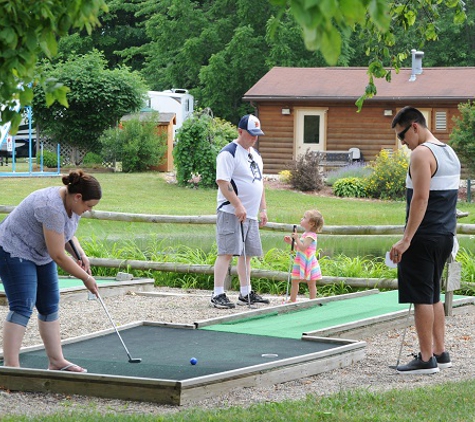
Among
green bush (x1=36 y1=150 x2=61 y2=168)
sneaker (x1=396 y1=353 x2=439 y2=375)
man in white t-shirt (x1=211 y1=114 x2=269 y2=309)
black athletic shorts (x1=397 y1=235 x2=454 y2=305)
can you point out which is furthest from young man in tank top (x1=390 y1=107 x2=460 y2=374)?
A: green bush (x1=36 y1=150 x2=61 y2=168)

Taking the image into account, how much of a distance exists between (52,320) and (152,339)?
1.31m

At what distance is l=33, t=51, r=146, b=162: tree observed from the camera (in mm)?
29234

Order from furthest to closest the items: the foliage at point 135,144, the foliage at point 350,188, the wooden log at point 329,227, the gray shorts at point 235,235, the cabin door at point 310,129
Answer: the cabin door at point 310,129
the foliage at point 135,144
the foliage at point 350,188
the wooden log at point 329,227
the gray shorts at point 235,235

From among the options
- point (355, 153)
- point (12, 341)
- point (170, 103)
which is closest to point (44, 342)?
point (12, 341)

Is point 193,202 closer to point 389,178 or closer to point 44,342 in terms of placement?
point 389,178

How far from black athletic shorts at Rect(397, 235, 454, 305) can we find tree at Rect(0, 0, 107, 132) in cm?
267

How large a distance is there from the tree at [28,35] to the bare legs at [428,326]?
9.40 feet

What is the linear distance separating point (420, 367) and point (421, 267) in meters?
0.67

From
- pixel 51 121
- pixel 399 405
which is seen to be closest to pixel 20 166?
pixel 51 121

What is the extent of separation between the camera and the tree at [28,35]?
13.0 ft

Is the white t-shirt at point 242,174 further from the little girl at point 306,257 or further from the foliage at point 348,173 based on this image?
the foliage at point 348,173

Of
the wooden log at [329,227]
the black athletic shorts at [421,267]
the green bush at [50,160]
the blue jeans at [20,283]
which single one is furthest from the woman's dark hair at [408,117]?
the green bush at [50,160]

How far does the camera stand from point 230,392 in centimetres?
551

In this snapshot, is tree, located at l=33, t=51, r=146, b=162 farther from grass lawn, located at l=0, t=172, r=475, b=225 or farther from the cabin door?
the cabin door
